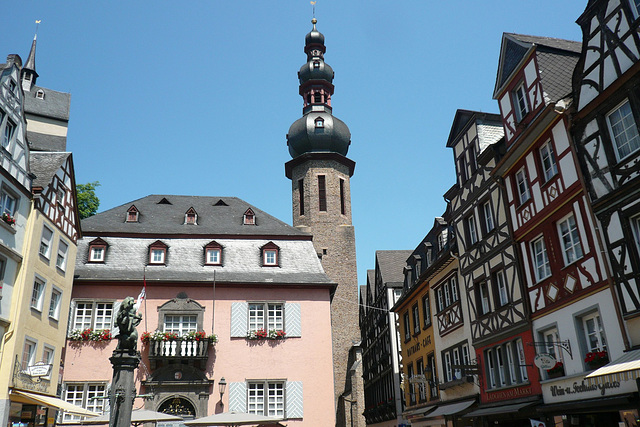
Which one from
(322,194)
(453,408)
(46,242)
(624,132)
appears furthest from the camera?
(322,194)

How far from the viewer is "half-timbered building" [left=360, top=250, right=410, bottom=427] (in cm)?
3266

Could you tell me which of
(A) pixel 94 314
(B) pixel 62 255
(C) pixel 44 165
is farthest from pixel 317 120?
(B) pixel 62 255

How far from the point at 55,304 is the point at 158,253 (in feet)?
18.2

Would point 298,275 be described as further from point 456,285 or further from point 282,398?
point 456,285

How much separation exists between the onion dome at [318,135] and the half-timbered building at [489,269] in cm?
2012

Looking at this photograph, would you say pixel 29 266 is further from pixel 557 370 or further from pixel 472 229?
pixel 557 370

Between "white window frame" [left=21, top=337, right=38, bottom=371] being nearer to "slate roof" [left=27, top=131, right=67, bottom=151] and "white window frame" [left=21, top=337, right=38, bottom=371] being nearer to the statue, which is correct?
the statue

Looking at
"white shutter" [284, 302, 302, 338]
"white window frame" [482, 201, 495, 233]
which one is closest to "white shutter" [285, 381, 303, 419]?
"white shutter" [284, 302, 302, 338]

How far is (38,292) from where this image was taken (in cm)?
2108

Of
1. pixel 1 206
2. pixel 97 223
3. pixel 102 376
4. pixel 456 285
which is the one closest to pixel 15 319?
pixel 1 206

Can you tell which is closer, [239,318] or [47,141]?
[239,318]

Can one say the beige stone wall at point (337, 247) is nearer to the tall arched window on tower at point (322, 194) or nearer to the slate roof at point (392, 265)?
the tall arched window on tower at point (322, 194)

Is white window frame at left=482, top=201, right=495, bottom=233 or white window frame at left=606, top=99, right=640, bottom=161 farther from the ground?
white window frame at left=482, top=201, right=495, bottom=233

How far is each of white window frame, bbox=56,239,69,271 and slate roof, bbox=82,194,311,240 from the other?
12.5ft
